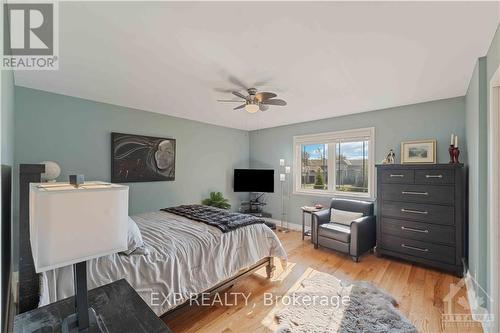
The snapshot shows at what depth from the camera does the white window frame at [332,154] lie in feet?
12.9

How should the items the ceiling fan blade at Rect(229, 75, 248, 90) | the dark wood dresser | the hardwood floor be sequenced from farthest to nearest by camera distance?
the dark wood dresser → the ceiling fan blade at Rect(229, 75, 248, 90) → the hardwood floor

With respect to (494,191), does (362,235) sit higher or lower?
lower

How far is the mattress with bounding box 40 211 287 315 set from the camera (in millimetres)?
1629

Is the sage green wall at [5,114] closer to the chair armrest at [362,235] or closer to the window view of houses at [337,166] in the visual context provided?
the chair armrest at [362,235]

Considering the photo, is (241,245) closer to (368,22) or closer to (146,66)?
(146,66)

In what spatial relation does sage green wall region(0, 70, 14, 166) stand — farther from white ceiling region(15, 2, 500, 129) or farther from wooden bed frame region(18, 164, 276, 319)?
white ceiling region(15, 2, 500, 129)

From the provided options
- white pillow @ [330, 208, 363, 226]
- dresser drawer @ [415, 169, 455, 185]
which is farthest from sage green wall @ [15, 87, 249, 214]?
dresser drawer @ [415, 169, 455, 185]

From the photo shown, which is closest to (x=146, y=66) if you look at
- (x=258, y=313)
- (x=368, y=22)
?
(x=368, y=22)

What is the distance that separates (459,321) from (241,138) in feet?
15.7

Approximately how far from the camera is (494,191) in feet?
5.78

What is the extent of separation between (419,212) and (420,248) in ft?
1.62

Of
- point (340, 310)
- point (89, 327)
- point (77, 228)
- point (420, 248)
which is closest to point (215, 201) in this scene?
point (340, 310)

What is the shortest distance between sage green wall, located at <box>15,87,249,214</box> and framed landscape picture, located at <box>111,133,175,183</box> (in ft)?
0.32

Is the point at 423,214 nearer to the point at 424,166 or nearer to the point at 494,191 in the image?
the point at 424,166
